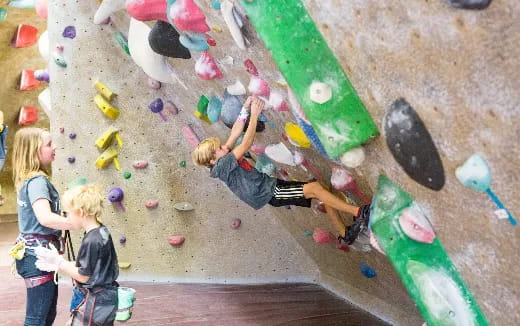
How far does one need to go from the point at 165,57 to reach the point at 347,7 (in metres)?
1.72

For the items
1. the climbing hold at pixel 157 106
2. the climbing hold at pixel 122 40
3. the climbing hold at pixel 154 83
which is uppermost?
Result: the climbing hold at pixel 122 40

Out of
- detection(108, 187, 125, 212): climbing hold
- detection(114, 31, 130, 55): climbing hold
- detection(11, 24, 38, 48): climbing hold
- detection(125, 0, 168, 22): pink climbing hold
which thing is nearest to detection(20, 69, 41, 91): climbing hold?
detection(11, 24, 38, 48): climbing hold

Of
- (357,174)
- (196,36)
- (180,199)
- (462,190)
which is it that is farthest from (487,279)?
(180,199)

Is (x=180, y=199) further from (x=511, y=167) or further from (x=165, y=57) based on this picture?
(x=511, y=167)

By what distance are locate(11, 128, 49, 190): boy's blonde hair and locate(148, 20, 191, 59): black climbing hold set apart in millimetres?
660

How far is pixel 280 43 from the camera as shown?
6.73 ft

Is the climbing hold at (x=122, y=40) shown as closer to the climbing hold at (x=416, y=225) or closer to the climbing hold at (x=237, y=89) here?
the climbing hold at (x=237, y=89)

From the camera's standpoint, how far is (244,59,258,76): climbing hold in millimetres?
2584

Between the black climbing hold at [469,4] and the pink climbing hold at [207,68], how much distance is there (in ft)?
4.94

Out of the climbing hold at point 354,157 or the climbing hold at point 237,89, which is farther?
the climbing hold at point 237,89

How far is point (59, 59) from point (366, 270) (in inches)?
82.4

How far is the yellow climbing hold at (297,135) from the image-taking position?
2.73 m

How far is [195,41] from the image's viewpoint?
2781 mm

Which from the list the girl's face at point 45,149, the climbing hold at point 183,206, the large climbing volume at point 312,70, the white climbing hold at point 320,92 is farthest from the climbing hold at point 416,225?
the climbing hold at point 183,206
